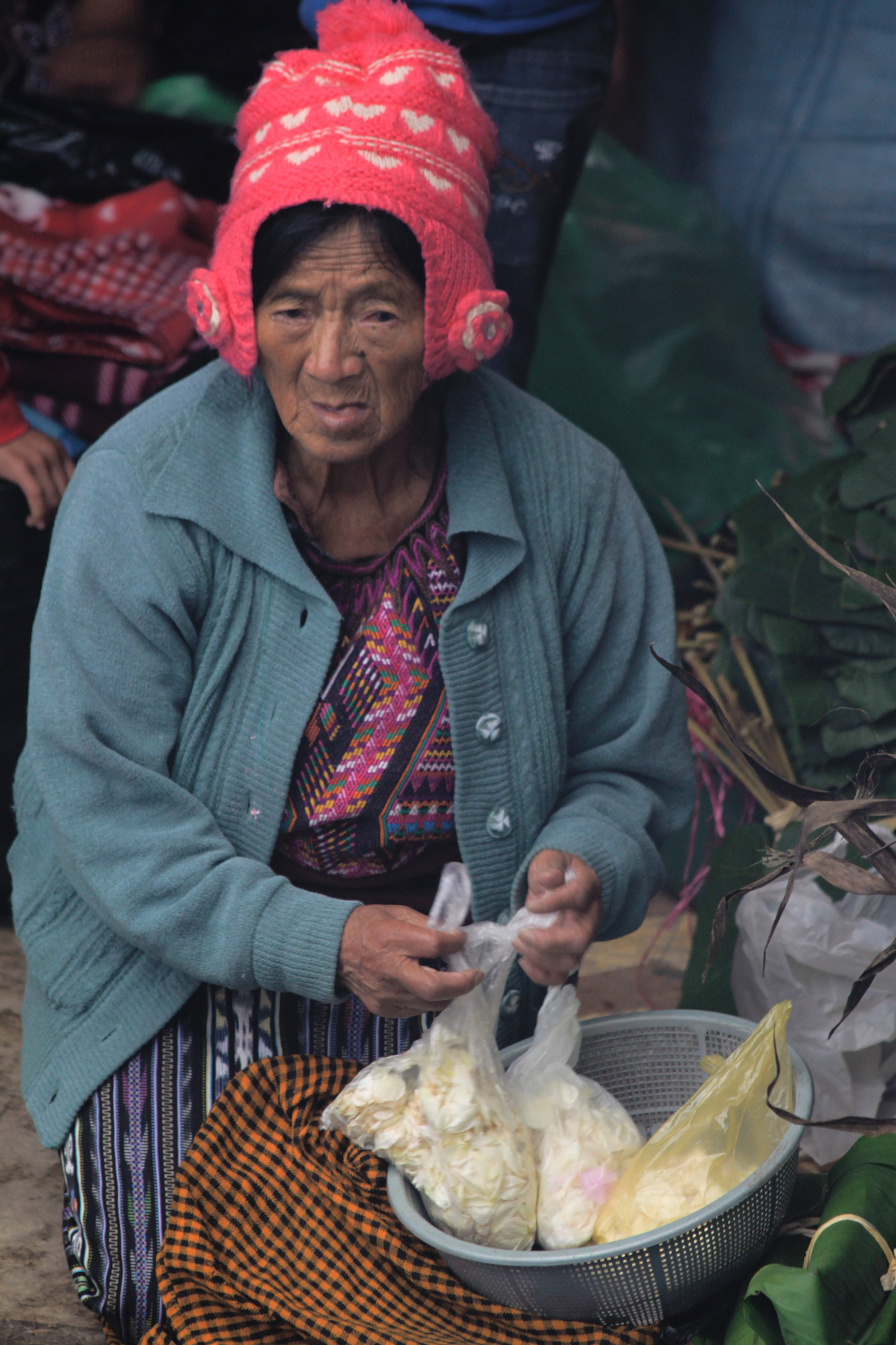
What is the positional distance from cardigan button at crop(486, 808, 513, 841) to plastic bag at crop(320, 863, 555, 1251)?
0.56 feet

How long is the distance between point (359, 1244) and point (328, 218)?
112 cm

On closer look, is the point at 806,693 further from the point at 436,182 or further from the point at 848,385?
the point at 436,182


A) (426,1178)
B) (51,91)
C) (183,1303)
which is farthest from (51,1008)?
(51,91)

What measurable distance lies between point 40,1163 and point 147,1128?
0.36m

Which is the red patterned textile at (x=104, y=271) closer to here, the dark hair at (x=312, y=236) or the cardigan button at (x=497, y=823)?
the dark hair at (x=312, y=236)

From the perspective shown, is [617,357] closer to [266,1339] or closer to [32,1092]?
[32,1092]

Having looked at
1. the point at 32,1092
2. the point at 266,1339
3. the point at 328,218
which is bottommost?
the point at 32,1092

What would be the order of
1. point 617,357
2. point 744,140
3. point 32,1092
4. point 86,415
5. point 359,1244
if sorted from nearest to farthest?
1. point 359,1244
2. point 32,1092
3. point 86,415
4. point 617,357
5. point 744,140

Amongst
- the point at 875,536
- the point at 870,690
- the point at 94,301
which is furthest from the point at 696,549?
the point at 94,301

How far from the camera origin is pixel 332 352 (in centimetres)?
162

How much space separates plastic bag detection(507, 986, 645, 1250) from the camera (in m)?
1.49

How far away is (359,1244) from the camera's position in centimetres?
158

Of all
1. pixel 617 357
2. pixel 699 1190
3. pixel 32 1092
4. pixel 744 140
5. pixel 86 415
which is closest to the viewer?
pixel 699 1190

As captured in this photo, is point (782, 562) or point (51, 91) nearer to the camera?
point (782, 562)
